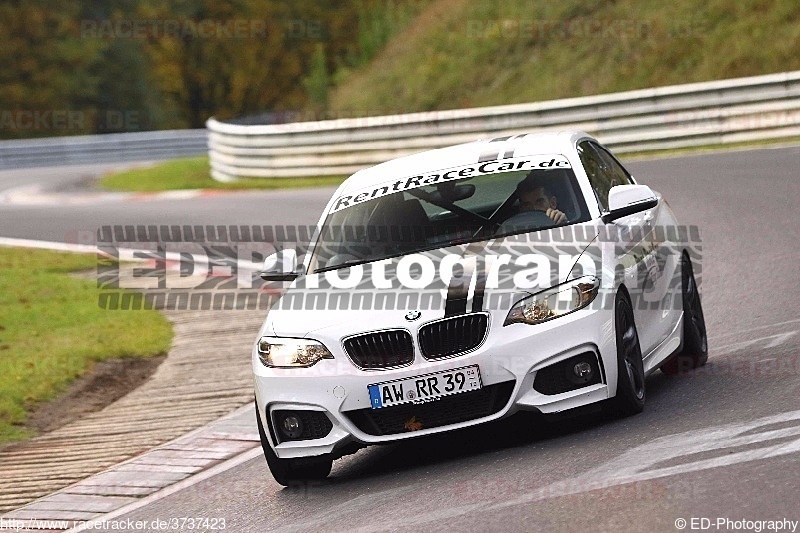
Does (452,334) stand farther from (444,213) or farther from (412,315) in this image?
(444,213)

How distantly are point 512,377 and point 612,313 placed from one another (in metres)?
0.62

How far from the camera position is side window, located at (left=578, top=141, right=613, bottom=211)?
8156mm

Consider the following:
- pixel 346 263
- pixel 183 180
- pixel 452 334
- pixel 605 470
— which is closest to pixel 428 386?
pixel 452 334

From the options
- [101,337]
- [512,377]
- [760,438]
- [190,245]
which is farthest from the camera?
[190,245]

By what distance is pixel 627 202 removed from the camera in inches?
302

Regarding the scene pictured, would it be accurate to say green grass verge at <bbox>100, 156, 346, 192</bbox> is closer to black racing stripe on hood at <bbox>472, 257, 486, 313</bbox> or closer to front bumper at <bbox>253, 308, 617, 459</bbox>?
black racing stripe on hood at <bbox>472, 257, 486, 313</bbox>

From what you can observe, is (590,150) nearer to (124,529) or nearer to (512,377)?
(512,377)

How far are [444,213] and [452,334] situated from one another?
1.58 m

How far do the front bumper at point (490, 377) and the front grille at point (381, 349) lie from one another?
0.04 meters

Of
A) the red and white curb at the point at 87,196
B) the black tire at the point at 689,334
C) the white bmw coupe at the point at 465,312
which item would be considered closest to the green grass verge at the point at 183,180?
the red and white curb at the point at 87,196

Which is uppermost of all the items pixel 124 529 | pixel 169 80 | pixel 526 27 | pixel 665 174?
pixel 124 529

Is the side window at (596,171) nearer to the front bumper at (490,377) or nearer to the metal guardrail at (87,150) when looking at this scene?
the front bumper at (490,377)

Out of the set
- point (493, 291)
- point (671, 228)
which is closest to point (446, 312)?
point (493, 291)

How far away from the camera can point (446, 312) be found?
22.3 ft
